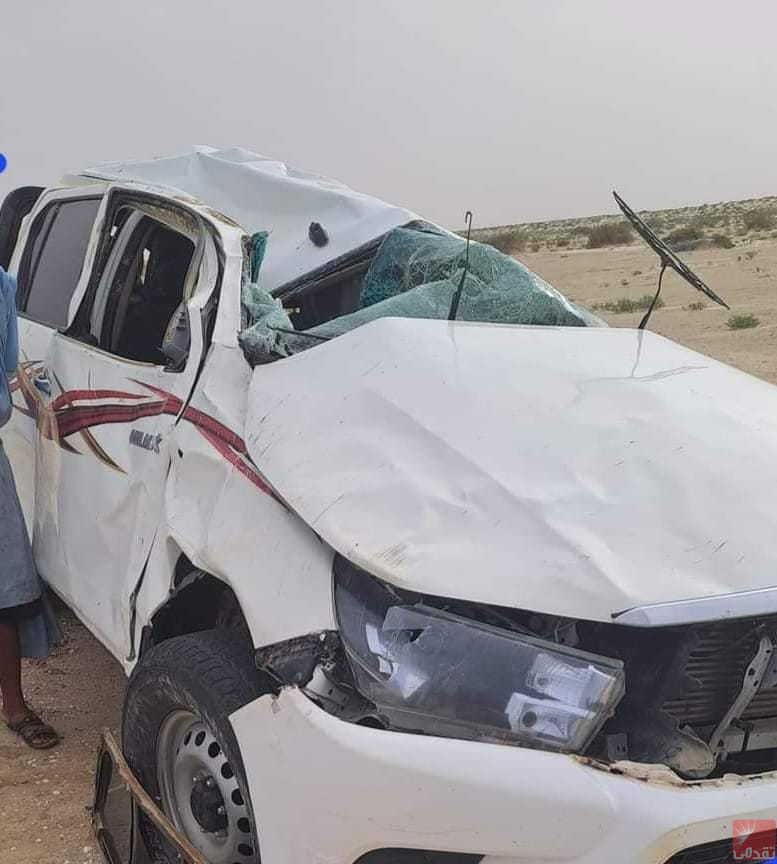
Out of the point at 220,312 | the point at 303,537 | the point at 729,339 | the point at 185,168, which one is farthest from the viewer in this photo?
the point at 729,339

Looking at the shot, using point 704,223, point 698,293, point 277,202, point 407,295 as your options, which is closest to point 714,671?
point 407,295

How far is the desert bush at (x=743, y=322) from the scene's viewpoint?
14133mm

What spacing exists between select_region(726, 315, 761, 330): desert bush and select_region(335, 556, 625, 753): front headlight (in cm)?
1318

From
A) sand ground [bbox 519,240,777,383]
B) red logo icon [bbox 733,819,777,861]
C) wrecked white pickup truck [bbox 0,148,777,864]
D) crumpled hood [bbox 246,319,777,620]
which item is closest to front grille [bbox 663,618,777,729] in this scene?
wrecked white pickup truck [bbox 0,148,777,864]

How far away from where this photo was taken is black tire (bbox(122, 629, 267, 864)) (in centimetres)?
224

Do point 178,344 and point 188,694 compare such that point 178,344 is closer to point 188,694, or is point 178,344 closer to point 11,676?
point 188,694

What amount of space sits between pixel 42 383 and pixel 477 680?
2.65m

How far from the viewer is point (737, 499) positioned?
221 cm

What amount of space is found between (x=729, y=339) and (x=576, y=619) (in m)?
12.2

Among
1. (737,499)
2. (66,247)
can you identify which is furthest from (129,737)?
(66,247)

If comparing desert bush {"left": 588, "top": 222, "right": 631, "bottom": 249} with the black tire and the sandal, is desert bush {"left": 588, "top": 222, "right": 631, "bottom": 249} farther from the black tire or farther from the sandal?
the black tire

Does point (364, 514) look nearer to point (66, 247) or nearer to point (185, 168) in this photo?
point (66, 247)

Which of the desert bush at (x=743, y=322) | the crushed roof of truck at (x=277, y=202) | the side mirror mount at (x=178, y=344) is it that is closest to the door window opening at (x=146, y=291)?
the crushed roof of truck at (x=277, y=202)

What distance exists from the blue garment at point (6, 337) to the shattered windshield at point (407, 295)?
90 centimetres
